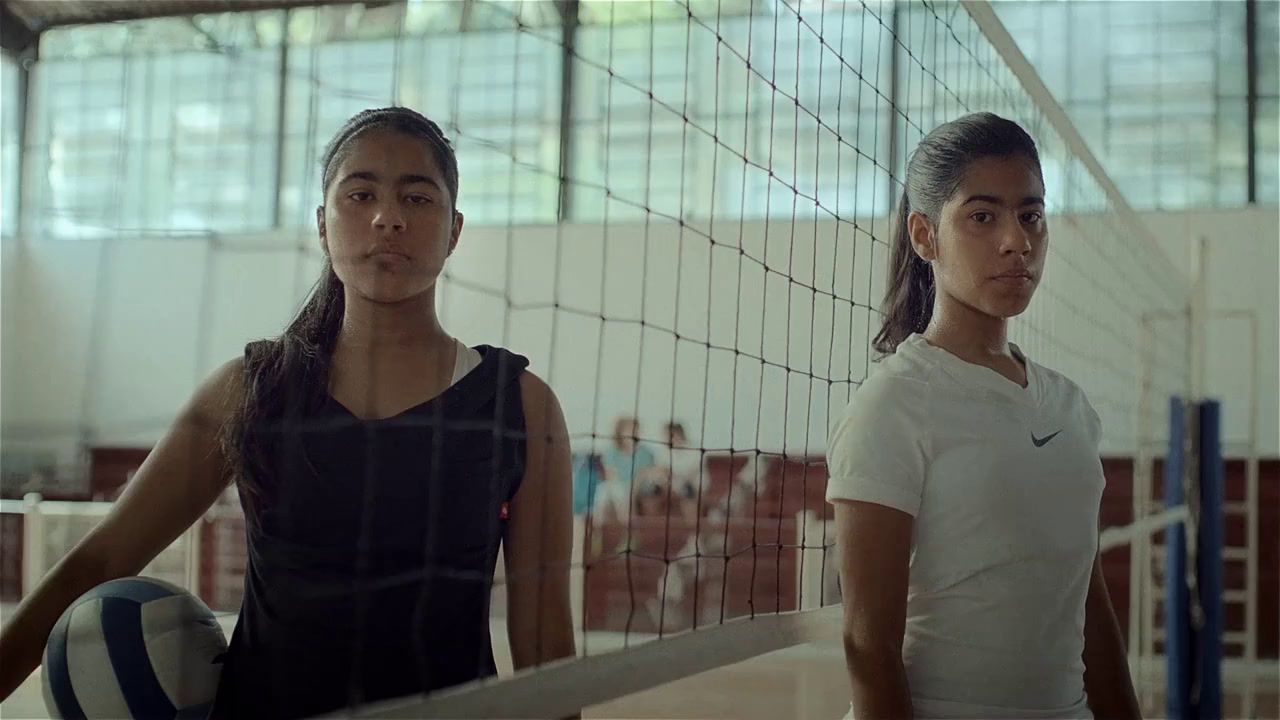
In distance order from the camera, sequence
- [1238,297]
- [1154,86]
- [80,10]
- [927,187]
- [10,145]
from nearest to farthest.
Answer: [927,187]
[80,10]
[1238,297]
[1154,86]
[10,145]

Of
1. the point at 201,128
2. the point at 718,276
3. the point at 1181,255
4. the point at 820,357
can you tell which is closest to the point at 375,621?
the point at 820,357

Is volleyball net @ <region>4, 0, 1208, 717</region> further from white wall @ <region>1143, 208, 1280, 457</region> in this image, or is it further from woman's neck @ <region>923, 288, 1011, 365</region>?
woman's neck @ <region>923, 288, 1011, 365</region>

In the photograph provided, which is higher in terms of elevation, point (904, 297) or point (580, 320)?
point (580, 320)

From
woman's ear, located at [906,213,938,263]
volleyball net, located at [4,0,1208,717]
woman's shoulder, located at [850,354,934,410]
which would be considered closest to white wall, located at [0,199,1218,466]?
volleyball net, located at [4,0,1208,717]

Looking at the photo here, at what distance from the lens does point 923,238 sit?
135cm

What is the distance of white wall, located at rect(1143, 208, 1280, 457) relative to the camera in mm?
6656

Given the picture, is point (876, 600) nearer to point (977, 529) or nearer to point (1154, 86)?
point (977, 529)

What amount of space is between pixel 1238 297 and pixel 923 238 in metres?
6.25

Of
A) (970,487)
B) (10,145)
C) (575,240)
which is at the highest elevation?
(10,145)

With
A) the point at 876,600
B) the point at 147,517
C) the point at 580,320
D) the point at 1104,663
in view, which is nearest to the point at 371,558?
the point at 147,517

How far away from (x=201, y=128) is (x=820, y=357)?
564cm

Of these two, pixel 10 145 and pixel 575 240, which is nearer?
pixel 575 240

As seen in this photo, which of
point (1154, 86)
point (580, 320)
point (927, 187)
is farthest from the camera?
point (580, 320)

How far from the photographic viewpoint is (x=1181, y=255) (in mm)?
6969
